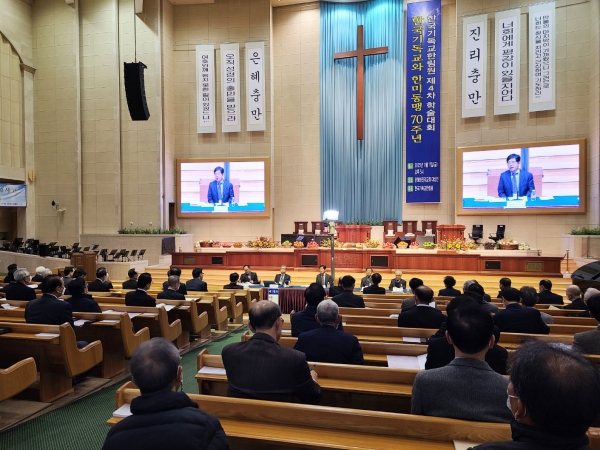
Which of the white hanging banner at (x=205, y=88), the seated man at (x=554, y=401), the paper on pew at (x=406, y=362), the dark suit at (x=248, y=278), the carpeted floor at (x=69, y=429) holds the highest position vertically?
the white hanging banner at (x=205, y=88)

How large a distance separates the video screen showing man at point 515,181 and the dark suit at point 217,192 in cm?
901

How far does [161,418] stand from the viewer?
1281 millimetres

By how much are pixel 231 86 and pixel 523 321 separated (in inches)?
547

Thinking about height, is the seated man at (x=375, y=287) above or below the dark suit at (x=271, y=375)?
below

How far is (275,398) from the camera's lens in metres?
2.06

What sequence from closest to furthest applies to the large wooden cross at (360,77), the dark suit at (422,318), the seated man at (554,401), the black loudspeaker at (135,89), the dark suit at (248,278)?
the seated man at (554,401)
the dark suit at (422,318)
the dark suit at (248,278)
the black loudspeaker at (135,89)
the large wooden cross at (360,77)

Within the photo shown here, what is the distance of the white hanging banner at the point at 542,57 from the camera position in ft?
42.7

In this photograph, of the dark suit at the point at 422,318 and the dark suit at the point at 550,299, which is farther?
the dark suit at the point at 550,299

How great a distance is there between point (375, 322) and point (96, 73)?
15.3 metres

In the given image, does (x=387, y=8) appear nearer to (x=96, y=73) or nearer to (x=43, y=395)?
(x=96, y=73)

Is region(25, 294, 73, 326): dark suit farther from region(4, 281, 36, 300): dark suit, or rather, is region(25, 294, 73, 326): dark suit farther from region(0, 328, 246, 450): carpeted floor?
region(4, 281, 36, 300): dark suit

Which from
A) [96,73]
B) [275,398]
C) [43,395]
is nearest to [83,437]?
[43,395]

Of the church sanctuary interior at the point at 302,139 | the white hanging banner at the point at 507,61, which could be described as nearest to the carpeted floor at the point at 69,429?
the church sanctuary interior at the point at 302,139

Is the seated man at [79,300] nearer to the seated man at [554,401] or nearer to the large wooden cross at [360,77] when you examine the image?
the seated man at [554,401]
